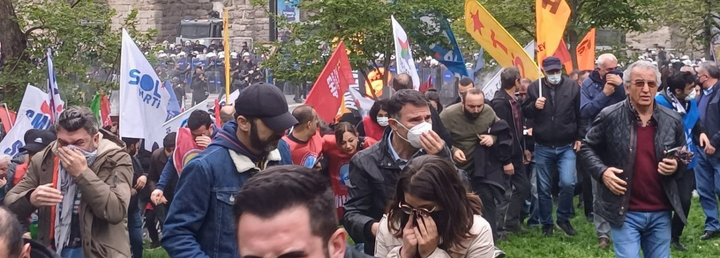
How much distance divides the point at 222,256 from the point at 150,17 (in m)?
43.3

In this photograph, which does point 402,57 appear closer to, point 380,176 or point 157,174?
point 157,174

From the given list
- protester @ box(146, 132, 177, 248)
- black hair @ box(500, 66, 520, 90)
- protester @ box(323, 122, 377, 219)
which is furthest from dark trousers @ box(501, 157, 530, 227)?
protester @ box(146, 132, 177, 248)

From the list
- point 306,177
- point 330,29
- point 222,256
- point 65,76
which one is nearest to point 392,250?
point 222,256

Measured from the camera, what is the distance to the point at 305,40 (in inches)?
566

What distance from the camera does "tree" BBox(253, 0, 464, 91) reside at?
1402cm

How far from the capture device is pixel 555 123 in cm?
1044

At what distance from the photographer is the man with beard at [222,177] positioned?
4523 mm

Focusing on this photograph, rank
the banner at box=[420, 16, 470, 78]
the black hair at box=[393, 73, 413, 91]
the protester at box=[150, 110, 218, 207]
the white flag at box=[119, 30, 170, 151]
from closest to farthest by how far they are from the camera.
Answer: the protester at box=[150, 110, 218, 207] → the white flag at box=[119, 30, 170, 151] → the black hair at box=[393, 73, 413, 91] → the banner at box=[420, 16, 470, 78]

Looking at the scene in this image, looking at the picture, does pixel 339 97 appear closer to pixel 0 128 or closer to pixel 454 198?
pixel 0 128

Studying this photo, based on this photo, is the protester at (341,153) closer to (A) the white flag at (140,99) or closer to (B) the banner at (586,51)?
(A) the white flag at (140,99)

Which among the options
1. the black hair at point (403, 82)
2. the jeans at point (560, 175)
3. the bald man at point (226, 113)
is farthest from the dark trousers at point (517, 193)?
the bald man at point (226, 113)

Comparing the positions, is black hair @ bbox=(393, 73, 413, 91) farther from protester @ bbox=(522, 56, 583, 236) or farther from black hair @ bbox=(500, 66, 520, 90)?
protester @ bbox=(522, 56, 583, 236)

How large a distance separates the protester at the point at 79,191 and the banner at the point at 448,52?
705cm

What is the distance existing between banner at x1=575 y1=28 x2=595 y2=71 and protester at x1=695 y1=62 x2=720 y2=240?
485cm
